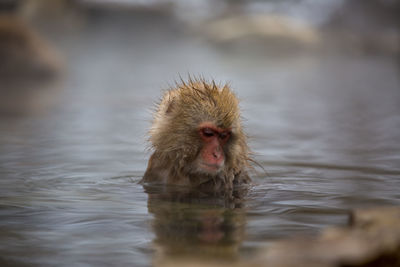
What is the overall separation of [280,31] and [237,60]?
4168mm

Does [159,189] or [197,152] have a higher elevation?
[197,152]

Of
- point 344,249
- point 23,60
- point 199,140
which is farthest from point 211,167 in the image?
→ point 23,60

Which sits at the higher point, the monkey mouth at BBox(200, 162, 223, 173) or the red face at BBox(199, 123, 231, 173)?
the red face at BBox(199, 123, 231, 173)

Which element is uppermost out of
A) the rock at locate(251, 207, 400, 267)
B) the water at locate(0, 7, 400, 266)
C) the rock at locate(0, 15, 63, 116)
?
the rock at locate(0, 15, 63, 116)

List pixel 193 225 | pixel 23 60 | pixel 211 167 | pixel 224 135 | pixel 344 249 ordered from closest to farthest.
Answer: pixel 344 249
pixel 193 225
pixel 211 167
pixel 224 135
pixel 23 60

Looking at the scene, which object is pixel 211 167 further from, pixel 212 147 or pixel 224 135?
pixel 224 135

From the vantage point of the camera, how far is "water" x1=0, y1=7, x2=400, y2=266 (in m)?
3.00

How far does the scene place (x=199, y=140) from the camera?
4.31 m

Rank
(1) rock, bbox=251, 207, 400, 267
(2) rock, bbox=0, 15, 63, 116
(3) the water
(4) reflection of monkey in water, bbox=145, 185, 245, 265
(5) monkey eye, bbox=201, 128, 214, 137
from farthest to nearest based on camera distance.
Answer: (2) rock, bbox=0, 15, 63, 116, (5) monkey eye, bbox=201, 128, 214, 137, (3) the water, (4) reflection of monkey in water, bbox=145, 185, 245, 265, (1) rock, bbox=251, 207, 400, 267

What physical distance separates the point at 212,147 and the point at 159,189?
1.44 ft

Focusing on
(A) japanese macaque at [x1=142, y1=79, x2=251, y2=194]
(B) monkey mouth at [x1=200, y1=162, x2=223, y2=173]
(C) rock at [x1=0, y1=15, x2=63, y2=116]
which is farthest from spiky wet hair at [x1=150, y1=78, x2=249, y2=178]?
(C) rock at [x1=0, y1=15, x2=63, y2=116]

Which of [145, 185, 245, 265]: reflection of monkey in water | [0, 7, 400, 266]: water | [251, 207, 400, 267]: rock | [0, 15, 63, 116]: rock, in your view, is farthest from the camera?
[0, 15, 63, 116]: rock

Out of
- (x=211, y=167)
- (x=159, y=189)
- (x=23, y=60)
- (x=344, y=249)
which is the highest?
(x=23, y=60)

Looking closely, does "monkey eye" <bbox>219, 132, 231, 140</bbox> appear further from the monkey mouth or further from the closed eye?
the monkey mouth
